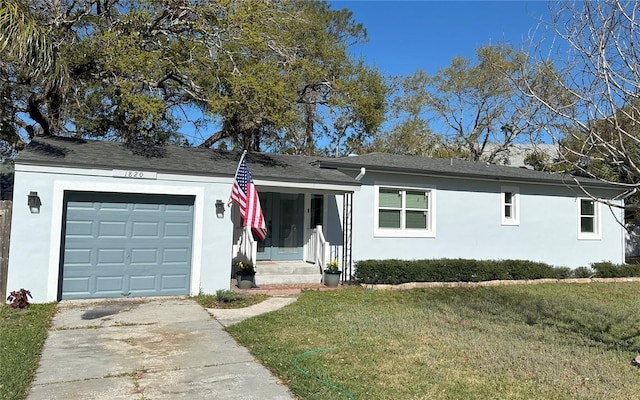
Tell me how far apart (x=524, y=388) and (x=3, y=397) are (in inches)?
199

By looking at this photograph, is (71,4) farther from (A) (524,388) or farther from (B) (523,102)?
(A) (524,388)

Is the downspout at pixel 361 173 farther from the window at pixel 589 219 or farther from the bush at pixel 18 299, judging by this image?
the window at pixel 589 219

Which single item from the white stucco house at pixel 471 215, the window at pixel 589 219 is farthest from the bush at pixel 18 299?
the window at pixel 589 219

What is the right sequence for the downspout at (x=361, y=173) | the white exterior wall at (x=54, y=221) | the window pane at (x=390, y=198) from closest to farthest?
the white exterior wall at (x=54, y=221) < the downspout at (x=361, y=173) < the window pane at (x=390, y=198)

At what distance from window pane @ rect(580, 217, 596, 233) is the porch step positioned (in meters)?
9.74

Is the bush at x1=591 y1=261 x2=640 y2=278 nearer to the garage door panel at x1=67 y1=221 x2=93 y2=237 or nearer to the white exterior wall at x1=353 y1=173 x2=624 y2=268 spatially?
the white exterior wall at x1=353 y1=173 x2=624 y2=268

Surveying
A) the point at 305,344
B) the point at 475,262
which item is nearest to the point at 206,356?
the point at 305,344

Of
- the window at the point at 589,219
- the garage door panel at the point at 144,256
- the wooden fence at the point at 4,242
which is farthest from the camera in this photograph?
the window at the point at 589,219

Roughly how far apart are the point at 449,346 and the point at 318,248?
6.05 meters

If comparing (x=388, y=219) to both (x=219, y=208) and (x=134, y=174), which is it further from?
(x=134, y=174)

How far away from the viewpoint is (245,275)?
10.5 metres

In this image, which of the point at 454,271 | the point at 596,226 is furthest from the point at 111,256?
the point at 596,226

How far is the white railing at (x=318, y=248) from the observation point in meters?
11.7

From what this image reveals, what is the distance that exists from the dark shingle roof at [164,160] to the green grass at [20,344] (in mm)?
2751
